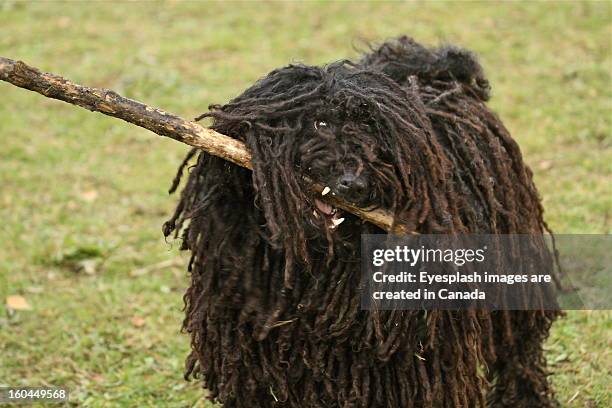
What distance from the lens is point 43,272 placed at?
5113 mm

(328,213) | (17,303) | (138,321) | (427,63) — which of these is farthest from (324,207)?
(17,303)

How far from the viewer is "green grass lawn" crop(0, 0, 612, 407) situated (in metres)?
4.23

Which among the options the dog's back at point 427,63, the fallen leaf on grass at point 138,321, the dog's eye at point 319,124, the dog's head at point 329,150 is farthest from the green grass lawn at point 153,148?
the dog's eye at point 319,124

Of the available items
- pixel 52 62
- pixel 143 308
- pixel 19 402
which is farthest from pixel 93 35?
pixel 19 402

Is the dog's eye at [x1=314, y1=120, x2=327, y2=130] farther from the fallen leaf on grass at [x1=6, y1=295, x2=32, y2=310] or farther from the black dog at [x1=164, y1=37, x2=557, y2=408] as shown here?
the fallen leaf on grass at [x1=6, y1=295, x2=32, y2=310]

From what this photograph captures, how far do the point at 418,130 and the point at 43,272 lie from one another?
3059 millimetres

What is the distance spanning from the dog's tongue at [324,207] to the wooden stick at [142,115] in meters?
0.02

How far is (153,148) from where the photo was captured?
6719 millimetres

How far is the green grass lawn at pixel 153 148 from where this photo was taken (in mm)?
4230

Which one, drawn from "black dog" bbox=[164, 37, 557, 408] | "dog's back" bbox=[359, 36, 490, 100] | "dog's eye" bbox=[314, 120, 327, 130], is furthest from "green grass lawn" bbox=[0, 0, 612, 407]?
"dog's eye" bbox=[314, 120, 327, 130]

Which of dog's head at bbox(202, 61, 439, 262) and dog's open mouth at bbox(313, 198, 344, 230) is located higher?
dog's head at bbox(202, 61, 439, 262)

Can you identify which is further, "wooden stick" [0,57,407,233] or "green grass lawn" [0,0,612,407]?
"green grass lawn" [0,0,612,407]

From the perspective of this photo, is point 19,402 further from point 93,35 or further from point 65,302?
point 93,35

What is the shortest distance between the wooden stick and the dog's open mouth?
0.02 metres
